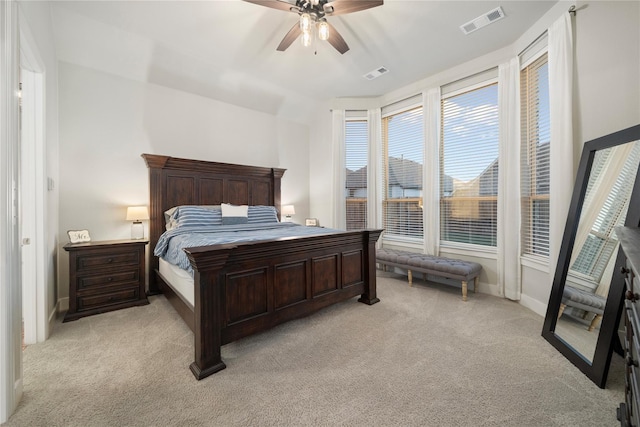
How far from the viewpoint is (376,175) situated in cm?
478

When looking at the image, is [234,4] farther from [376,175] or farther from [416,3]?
[376,175]

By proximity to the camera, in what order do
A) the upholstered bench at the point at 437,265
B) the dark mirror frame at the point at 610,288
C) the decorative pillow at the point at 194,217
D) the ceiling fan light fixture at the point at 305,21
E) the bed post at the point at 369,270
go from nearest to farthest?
the dark mirror frame at the point at 610,288
the ceiling fan light fixture at the point at 305,21
the bed post at the point at 369,270
the upholstered bench at the point at 437,265
the decorative pillow at the point at 194,217

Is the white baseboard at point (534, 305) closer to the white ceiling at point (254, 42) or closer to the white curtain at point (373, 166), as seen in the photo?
the white curtain at point (373, 166)

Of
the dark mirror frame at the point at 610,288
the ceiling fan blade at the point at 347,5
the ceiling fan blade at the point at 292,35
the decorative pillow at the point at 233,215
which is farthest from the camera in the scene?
the decorative pillow at the point at 233,215

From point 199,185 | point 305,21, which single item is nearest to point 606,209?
point 305,21

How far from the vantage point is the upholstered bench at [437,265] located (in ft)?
10.5

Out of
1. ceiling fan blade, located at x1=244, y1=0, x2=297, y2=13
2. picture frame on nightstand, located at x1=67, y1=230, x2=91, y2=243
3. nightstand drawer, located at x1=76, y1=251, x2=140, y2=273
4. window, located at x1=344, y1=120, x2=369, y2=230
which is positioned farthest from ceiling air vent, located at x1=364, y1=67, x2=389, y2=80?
picture frame on nightstand, located at x1=67, y1=230, x2=91, y2=243

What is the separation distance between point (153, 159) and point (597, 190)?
186 inches

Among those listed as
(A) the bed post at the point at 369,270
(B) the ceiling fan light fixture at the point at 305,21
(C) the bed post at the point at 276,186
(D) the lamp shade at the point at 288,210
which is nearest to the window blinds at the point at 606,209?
(A) the bed post at the point at 369,270

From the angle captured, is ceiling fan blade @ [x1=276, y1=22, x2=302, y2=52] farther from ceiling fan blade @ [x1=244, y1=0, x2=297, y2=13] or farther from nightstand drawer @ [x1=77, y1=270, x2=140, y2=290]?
nightstand drawer @ [x1=77, y1=270, x2=140, y2=290]

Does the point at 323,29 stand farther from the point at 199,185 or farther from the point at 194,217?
the point at 199,185

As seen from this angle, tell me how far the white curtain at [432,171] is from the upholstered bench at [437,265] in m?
0.34

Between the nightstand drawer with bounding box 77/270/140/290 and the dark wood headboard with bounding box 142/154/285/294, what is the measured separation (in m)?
0.45

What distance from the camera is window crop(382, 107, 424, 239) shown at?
433 centimetres
